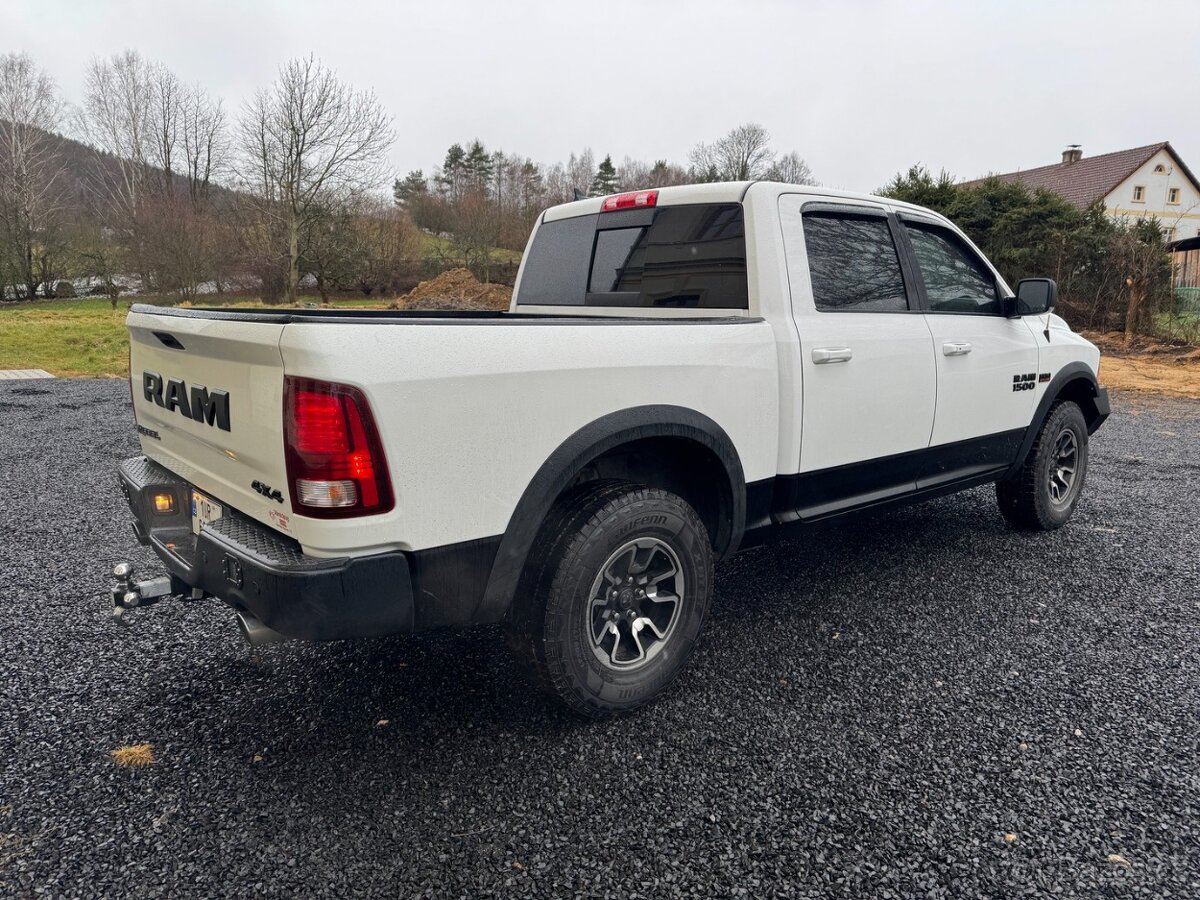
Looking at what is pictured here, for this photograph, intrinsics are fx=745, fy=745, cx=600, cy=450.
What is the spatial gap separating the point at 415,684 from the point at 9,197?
3792 centimetres

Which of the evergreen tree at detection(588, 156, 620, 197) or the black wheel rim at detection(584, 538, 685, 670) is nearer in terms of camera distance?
the black wheel rim at detection(584, 538, 685, 670)

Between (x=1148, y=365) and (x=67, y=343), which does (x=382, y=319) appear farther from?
(x=67, y=343)

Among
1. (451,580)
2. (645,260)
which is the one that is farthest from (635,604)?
(645,260)

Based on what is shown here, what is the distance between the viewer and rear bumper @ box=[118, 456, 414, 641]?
1.96m

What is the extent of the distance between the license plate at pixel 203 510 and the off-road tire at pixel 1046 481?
13.9 ft

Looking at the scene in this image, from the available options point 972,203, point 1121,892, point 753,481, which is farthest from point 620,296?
point 972,203

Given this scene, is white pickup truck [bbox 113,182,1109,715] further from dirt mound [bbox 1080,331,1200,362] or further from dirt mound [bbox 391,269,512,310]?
dirt mound [bbox 1080,331,1200,362]

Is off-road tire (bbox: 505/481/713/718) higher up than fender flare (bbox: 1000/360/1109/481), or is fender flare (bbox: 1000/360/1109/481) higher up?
fender flare (bbox: 1000/360/1109/481)

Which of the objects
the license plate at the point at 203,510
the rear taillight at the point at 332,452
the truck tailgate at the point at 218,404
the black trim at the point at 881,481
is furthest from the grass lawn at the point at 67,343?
the black trim at the point at 881,481

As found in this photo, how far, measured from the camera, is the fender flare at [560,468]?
226cm

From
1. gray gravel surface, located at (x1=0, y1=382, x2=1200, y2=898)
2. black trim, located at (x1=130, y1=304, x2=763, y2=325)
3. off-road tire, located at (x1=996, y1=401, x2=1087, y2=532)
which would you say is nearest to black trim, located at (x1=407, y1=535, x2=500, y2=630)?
gray gravel surface, located at (x1=0, y1=382, x2=1200, y2=898)

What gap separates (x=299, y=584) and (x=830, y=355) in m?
2.15

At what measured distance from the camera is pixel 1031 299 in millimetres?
4020

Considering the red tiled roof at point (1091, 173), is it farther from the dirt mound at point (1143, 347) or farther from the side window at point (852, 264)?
the side window at point (852, 264)
